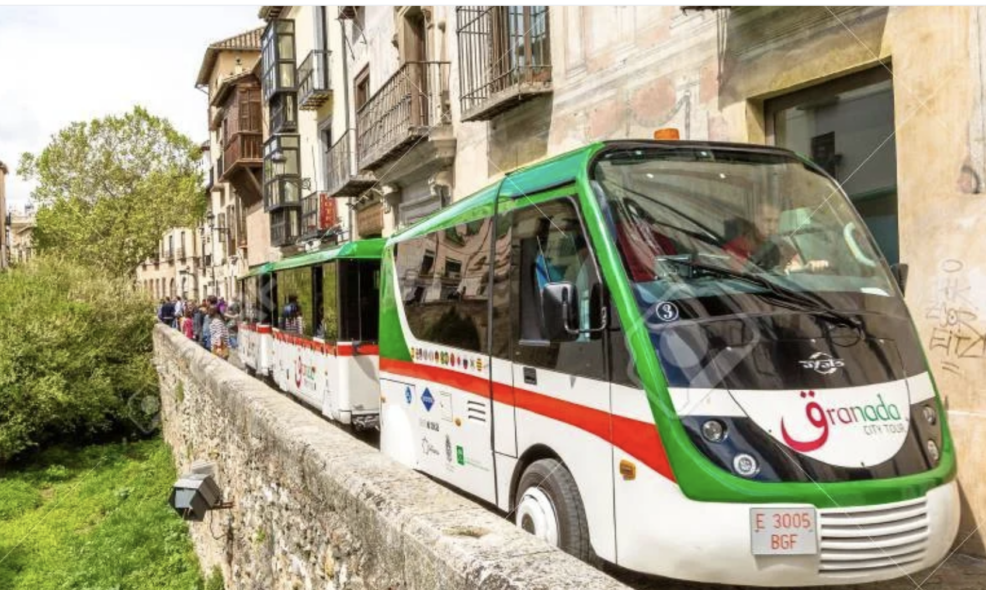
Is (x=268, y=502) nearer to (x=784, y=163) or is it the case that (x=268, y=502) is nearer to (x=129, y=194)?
(x=784, y=163)

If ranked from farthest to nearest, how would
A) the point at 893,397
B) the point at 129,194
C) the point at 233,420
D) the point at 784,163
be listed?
the point at 129,194 < the point at 233,420 < the point at 784,163 < the point at 893,397

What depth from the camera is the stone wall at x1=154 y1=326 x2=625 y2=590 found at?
273 cm

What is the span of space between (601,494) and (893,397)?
1372mm

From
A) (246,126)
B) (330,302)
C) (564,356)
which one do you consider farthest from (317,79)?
(564,356)

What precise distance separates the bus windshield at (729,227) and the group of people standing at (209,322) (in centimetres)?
1747

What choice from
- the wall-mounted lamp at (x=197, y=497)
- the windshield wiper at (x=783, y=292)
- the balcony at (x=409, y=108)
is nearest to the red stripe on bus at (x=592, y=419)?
the windshield wiper at (x=783, y=292)

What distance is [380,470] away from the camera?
4.08 meters

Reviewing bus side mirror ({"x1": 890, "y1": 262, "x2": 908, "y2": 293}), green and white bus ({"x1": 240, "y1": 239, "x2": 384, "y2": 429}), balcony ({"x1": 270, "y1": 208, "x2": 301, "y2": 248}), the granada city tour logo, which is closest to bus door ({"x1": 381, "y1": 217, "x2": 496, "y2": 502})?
the granada city tour logo

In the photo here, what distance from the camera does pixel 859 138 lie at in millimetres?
6895

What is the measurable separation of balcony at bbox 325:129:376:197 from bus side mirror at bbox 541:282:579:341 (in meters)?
14.5

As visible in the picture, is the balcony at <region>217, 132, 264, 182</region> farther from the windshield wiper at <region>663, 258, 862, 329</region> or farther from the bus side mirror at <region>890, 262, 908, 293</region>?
the windshield wiper at <region>663, 258, 862, 329</region>

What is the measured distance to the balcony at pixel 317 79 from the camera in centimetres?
2302

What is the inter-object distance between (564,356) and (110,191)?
4035cm

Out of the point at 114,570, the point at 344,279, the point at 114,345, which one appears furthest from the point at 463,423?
the point at 114,345
